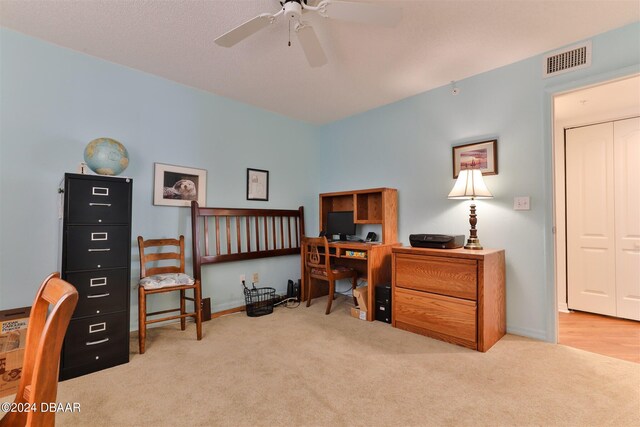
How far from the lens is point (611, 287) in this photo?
3166 millimetres

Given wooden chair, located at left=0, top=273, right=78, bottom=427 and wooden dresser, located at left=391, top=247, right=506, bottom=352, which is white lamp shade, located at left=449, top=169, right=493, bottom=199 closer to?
wooden dresser, located at left=391, top=247, right=506, bottom=352

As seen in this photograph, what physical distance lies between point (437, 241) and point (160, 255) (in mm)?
2574

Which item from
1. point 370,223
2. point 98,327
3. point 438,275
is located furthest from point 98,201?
point 438,275

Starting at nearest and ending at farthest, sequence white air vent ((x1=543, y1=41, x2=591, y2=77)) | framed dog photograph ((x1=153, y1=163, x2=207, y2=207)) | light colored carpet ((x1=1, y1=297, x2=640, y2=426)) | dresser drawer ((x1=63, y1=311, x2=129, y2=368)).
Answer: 1. light colored carpet ((x1=1, y1=297, x2=640, y2=426))
2. dresser drawer ((x1=63, y1=311, x2=129, y2=368))
3. white air vent ((x1=543, y1=41, x2=591, y2=77))
4. framed dog photograph ((x1=153, y1=163, x2=207, y2=207))

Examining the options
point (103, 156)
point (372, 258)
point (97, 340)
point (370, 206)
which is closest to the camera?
point (97, 340)

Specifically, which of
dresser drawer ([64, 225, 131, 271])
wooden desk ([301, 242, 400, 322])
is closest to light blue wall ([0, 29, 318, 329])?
dresser drawer ([64, 225, 131, 271])

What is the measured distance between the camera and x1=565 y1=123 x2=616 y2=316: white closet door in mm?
3189

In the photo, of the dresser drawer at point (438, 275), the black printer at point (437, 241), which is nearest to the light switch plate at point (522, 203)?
the black printer at point (437, 241)

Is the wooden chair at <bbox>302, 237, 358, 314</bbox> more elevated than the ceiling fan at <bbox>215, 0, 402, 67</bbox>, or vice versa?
the ceiling fan at <bbox>215, 0, 402, 67</bbox>

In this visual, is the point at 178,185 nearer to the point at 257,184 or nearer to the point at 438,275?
the point at 257,184

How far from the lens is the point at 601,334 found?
2.73 metres

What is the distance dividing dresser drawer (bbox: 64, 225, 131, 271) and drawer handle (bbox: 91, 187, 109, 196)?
9.4 inches

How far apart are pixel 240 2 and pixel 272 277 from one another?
2922 millimetres

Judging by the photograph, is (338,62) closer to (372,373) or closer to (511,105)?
(511,105)
